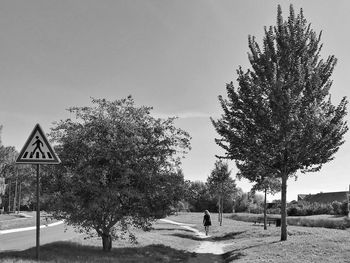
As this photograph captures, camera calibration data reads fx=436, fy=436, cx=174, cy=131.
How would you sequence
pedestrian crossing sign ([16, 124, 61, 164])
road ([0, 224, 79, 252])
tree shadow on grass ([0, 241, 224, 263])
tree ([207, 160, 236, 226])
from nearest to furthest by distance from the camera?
pedestrian crossing sign ([16, 124, 61, 164]), tree shadow on grass ([0, 241, 224, 263]), road ([0, 224, 79, 252]), tree ([207, 160, 236, 226])

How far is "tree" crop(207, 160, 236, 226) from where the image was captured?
44.9 meters

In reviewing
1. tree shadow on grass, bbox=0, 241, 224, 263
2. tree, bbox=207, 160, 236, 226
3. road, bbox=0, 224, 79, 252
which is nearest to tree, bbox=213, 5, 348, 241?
tree shadow on grass, bbox=0, 241, 224, 263

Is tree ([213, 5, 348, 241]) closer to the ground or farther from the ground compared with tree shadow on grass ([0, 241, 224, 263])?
farther from the ground

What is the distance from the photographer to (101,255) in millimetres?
13531

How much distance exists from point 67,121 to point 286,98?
9.35m

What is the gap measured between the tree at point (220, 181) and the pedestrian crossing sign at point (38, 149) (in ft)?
117

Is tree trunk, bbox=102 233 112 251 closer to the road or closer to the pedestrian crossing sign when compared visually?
the road

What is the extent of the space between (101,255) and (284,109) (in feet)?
32.9

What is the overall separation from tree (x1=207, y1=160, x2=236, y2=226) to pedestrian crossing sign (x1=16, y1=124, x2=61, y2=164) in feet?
117

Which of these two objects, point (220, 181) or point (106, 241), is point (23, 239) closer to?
point (106, 241)

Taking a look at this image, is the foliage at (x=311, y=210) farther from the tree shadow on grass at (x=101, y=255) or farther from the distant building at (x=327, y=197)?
the tree shadow on grass at (x=101, y=255)

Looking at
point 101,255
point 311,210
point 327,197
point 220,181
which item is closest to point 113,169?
point 101,255

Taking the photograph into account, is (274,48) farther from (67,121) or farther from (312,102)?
(67,121)

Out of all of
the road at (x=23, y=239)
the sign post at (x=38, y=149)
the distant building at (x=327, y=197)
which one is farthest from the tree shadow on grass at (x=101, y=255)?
the distant building at (x=327, y=197)
